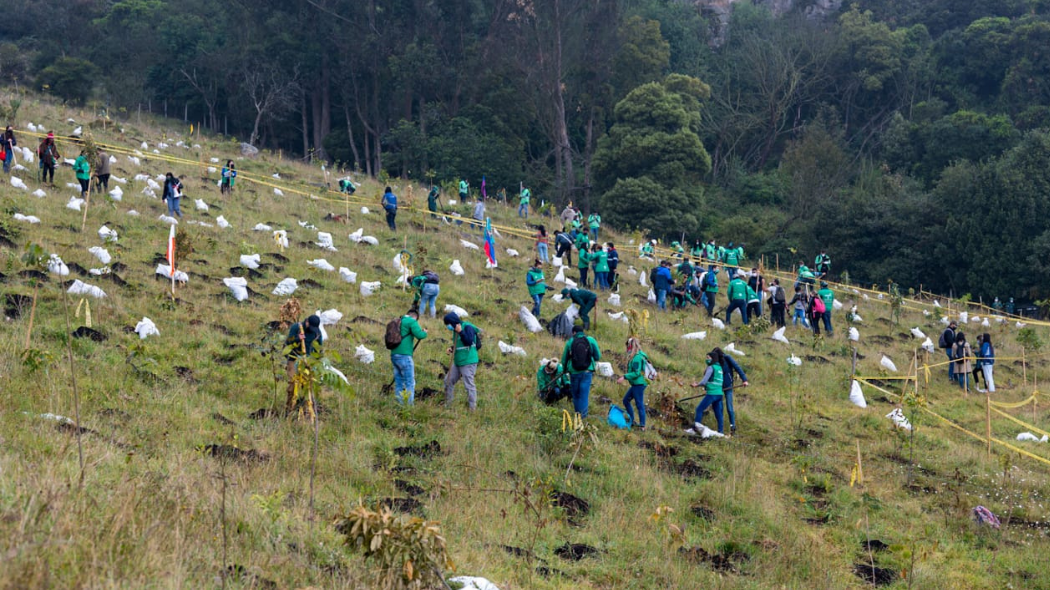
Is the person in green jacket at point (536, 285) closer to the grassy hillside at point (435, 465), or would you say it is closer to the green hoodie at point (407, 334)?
the grassy hillside at point (435, 465)

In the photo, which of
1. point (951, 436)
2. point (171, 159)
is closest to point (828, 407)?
point (951, 436)

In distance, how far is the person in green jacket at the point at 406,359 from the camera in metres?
11.8

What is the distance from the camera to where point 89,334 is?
1257 centimetres

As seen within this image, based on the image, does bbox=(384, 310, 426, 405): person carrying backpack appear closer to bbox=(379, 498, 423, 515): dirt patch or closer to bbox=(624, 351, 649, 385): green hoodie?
bbox=(624, 351, 649, 385): green hoodie

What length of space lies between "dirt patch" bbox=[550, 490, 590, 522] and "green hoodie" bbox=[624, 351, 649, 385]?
286 centimetres

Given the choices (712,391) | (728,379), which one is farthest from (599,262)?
(712,391)

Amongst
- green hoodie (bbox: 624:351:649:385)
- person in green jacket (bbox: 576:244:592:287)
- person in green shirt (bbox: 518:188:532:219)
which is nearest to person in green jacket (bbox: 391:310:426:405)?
green hoodie (bbox: 624:351:649:385)

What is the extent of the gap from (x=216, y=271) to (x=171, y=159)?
13.3m

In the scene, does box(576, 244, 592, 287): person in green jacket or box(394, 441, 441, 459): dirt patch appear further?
box(576, 244, 592, 287): person in green jacket

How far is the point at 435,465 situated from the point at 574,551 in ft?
7.15

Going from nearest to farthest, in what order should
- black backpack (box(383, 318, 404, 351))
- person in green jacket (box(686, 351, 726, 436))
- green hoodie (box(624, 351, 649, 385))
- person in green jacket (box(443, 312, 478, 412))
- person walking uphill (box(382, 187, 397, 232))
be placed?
black backpack (box(383, 318, 404, 351)), person in green jacket (box(443, 312, 478, 412)), green hoodie (box(624, 351, 649, 385)), person in green jacket (box(686, 351, 726, 436)), person walking uphill (box(382, 187, 397, 232))

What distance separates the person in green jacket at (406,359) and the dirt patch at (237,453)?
104 inches

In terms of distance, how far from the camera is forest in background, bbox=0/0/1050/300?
1606 inches

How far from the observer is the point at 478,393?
43.7 ft
